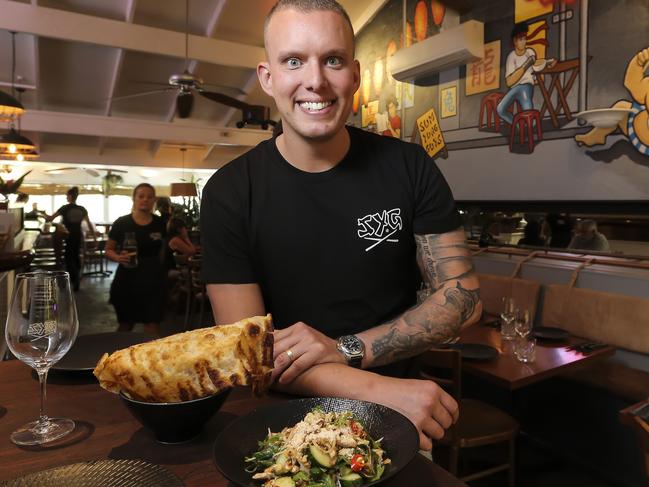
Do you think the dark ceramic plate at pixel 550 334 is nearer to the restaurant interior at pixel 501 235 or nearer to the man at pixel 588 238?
the restaurant interior at pixel 501 235

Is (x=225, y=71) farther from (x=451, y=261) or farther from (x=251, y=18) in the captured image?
(x=451, y=261)

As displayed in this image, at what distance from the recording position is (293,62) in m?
1.27

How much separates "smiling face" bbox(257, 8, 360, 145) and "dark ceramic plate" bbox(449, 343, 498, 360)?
68.4 inches

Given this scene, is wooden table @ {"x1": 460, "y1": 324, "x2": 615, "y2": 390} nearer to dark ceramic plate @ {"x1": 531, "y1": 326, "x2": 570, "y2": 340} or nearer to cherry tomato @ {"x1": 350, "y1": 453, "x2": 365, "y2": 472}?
dark ceramic plate @ {"x1": 531, "y1": 326, "x2": 570, "y2": 340}

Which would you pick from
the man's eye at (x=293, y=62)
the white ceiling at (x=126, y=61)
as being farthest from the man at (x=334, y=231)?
the white ceiling at (x=126, y=61)

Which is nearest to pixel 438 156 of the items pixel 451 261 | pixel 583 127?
pixel 583 127

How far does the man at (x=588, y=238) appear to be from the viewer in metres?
3.93

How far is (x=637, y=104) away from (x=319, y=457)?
3706mm

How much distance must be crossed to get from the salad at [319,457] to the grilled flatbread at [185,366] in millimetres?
122

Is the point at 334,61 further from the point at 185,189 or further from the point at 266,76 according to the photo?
the point at 185,189

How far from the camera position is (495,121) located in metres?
4.63

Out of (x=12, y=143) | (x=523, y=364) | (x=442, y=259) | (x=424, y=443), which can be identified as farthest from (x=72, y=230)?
(x=424, y=443)

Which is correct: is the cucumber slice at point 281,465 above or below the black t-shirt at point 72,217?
below

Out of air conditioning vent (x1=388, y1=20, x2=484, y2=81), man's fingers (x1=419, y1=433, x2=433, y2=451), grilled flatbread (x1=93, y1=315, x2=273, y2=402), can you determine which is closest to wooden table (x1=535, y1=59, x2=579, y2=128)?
air conditioning vent (x1=388, y1=20, x2=484, y2=81)
